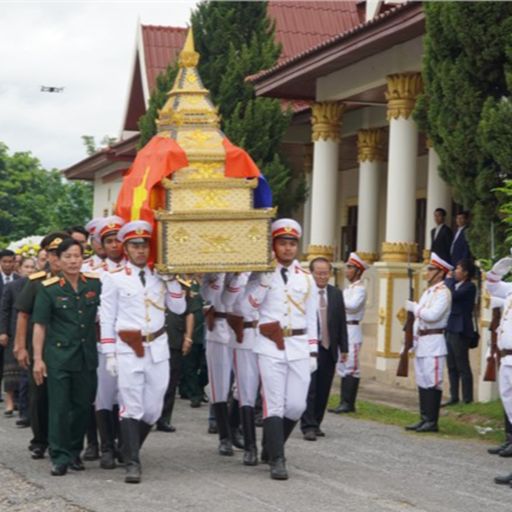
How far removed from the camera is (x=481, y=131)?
15875 millimetres

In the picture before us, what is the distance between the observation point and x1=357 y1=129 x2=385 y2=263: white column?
2567 cm

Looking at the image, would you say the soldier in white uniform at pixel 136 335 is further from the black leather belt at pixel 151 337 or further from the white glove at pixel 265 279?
the white glove at pixel 265 279

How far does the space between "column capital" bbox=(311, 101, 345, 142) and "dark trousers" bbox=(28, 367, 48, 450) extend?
13.2 m

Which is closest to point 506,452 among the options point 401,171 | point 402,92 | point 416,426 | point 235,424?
point 416,426

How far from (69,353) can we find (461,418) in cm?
604

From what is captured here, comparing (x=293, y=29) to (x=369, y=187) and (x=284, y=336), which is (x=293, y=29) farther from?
(x=284, y=336)

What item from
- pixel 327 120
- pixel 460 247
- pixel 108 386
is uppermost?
pixel 327 120

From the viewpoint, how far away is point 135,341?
1078 cm

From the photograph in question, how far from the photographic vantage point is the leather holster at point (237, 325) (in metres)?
11.8

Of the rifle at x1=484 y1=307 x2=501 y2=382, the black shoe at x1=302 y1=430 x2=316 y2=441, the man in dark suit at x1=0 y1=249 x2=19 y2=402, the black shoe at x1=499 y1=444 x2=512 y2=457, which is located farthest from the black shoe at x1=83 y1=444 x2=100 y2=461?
the man in dark suit at x1=0 y1=249 x2=19 y2=402

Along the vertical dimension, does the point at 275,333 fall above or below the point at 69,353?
above

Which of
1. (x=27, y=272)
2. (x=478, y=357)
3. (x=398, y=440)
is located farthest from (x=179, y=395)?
(x=398, y=440)

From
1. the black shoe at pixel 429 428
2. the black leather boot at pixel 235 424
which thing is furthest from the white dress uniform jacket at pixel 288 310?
the black shoe at pixel 429 428

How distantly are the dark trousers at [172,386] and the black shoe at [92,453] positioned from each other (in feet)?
7.21
